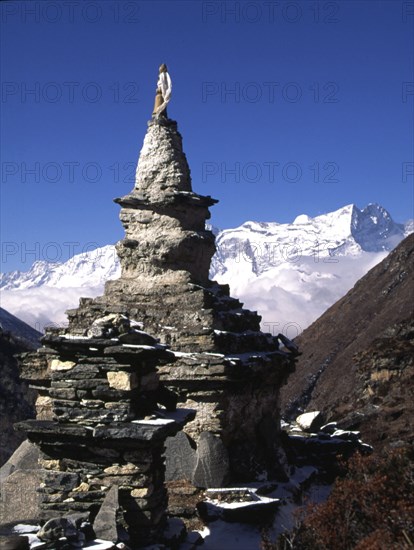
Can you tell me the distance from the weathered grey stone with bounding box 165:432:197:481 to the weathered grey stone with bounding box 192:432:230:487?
144 millimetres

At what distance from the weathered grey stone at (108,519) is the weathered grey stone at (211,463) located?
3656mm

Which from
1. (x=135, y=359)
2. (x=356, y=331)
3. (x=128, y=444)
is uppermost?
(x=356, y=331)

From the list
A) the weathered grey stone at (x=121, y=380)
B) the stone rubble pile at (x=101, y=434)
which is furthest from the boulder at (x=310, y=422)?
the weathered grey stone at (x=121, y=380)

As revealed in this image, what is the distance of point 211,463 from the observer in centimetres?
1216

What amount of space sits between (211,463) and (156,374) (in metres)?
3.04

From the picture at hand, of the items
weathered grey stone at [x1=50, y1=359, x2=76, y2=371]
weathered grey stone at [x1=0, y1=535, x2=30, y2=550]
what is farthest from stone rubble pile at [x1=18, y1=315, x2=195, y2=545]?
weathered grey stone at [x1=0, y1=535, x2=30, y2=550]

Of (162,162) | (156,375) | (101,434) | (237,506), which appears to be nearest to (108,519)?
(101,434)

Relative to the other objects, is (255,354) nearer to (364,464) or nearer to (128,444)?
(364,464)

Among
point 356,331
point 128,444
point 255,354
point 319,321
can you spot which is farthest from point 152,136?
point 319,321

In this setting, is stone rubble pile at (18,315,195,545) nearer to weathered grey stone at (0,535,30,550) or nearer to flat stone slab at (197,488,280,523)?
weathered grey stone at (0,535,30,550)

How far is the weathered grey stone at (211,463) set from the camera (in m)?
12.1

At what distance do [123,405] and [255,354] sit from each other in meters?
5.24

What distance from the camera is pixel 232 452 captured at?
12922mm

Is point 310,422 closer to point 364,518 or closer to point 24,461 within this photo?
point 24,461
